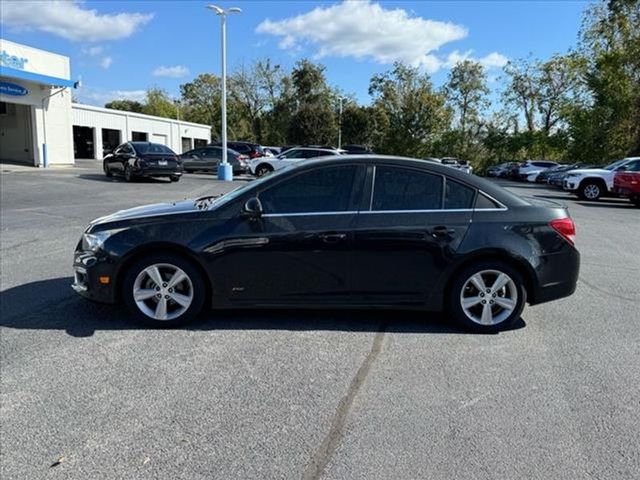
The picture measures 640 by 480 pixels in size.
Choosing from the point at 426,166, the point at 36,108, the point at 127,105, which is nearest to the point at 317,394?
the point at 426,166

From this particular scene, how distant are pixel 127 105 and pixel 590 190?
81.6m

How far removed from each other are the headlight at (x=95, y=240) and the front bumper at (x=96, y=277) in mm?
55

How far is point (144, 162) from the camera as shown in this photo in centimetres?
2014

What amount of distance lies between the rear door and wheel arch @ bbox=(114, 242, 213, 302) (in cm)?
133

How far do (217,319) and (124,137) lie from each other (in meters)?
40.9

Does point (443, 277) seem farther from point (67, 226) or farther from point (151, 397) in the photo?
point (67, 226)

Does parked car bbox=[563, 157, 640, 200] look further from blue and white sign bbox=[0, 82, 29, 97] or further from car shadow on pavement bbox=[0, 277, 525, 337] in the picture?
blue and white sign bbox=[0, 82, 29, 97]

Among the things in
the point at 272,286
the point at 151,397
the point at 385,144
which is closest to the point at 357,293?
the point at 272,286

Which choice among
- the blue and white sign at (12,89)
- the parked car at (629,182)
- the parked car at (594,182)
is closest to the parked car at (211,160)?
the blue and white sign at (12,89)

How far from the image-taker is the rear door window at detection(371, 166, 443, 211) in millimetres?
4676

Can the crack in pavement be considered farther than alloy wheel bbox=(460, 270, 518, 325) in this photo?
No

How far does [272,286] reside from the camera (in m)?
4.64

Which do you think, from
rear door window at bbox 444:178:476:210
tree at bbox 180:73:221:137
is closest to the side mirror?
rear door window at bbox 444:178:476:210

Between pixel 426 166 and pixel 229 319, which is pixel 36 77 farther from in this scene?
pixel 426 166
